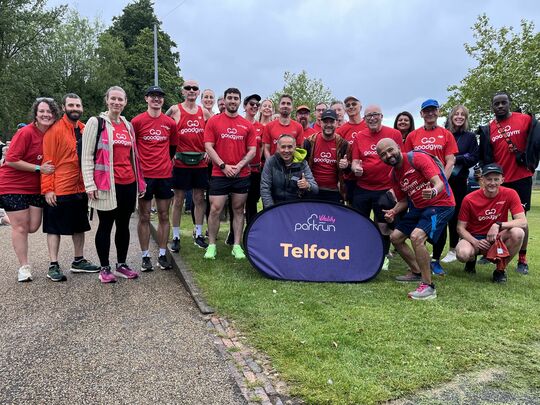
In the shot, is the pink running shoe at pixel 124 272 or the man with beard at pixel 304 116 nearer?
the pink running shoe at pixel 124 272

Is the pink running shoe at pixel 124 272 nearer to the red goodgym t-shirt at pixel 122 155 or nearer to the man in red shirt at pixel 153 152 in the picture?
the man in red shirt at pixel 153 152

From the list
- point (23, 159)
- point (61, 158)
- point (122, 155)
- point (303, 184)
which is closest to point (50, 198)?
point (61, 158)

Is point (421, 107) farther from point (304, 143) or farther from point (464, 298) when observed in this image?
point (464, 298)

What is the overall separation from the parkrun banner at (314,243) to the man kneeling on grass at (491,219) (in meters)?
1.26

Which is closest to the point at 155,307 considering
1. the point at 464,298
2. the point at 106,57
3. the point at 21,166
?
the point at 21,166

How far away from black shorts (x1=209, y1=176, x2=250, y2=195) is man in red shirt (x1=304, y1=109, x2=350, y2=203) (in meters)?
1.04

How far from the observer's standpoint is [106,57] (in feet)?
131

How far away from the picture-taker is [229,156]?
596cm

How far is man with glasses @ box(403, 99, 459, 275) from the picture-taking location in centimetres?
568

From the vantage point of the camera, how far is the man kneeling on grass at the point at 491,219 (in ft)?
17.8

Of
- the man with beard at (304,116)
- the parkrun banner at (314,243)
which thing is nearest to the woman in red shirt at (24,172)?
the parkrun banner at (314,243)

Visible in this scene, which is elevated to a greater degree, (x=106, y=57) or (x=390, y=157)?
(x=106, y=57)

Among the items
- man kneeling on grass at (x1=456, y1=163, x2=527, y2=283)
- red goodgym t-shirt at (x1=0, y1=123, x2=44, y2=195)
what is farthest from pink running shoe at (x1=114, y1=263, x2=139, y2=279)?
man kneeling on grass at (x1=456, y1=163, x2=527, y2=283)

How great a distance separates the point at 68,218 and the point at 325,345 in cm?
367
